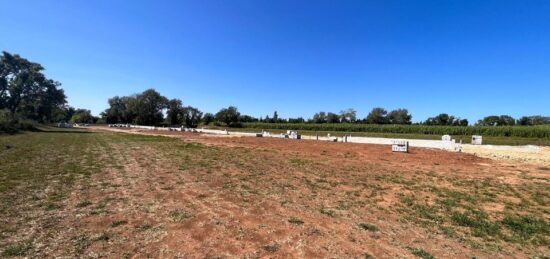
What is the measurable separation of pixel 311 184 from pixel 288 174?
2.05 m

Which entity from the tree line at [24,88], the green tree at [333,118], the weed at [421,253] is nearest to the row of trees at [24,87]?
the tree line at [24,88]

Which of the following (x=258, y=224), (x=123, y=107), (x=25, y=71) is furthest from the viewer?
(x=123, y=107)

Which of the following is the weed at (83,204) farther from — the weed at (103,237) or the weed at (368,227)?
the weed at (368,227)

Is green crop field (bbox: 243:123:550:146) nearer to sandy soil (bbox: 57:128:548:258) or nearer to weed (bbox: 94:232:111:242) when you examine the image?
sandy soil (bbox: 57:128:548:258)

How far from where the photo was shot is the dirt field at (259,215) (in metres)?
4.85

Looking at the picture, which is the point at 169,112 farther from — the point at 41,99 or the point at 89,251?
the point at 89,251

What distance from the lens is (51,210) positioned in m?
6.29

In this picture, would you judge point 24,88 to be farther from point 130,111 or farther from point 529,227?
point 529,227

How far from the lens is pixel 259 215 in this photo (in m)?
6.55

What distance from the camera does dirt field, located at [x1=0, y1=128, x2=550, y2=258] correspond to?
4852mm

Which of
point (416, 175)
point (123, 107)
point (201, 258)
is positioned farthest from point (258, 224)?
point (123, 107)

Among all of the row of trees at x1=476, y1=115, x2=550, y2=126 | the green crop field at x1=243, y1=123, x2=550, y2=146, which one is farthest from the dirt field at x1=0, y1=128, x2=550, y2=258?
the row of trees at x1=476, y1=115, x2=550, y2=126

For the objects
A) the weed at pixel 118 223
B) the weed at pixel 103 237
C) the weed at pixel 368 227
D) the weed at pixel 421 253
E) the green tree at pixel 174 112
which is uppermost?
the green tree at pixel 174 112

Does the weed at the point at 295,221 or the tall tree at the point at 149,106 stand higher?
the tall tree at the point at 149,106
